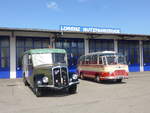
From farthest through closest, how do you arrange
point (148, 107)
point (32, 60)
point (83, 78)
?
point (83, 78) < point (32, 60) < point (148, 107)

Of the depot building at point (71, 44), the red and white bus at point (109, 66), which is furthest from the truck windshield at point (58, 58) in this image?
the depot building at point (71, 44)

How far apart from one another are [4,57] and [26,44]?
2.67m

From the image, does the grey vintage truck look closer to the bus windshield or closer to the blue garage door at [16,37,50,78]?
the bus windshield

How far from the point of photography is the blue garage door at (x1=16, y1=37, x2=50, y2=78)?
2229 centimetres

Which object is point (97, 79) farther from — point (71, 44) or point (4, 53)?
point (4, 53)

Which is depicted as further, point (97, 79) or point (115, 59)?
point (97, 79)

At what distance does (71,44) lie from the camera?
25062 mm

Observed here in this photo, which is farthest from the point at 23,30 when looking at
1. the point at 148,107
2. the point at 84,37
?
the point at 148,107

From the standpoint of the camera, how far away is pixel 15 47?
22.2m

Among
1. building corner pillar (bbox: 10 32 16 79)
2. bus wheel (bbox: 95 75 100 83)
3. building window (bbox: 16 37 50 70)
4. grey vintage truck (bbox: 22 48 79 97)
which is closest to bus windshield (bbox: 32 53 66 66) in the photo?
grey vintage truck (bbox: 22 48 79 97)

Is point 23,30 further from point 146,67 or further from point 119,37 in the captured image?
point 146,67

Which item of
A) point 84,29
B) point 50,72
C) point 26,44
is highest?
point 84,29

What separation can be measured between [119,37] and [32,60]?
17.9 metres

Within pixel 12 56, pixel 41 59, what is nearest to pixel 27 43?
pixel 12 56
